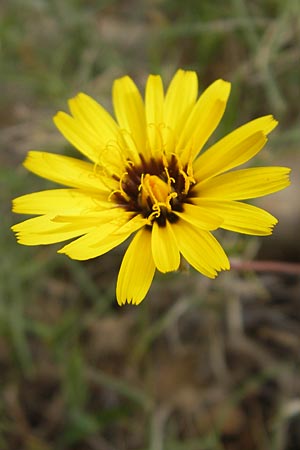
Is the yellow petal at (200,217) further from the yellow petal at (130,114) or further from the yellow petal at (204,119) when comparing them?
the yellow petal at (130,114)

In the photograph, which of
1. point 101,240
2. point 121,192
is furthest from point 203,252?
point 121,192

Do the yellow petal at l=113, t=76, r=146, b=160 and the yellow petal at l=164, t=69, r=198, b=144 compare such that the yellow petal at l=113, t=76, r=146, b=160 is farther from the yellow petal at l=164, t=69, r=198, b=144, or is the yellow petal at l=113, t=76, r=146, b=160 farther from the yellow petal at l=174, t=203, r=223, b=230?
the yellow petal at l=174, t=203, r=223, b=230

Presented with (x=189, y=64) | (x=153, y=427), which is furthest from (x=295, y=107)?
(x=153, y=427)

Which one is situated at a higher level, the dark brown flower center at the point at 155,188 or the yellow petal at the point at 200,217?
the dark brown flower center at the point at 155,188

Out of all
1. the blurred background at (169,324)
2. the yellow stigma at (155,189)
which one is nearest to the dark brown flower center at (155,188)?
the yellow stigma at (155,189)

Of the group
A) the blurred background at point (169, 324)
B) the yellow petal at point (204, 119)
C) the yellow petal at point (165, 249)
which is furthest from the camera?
the blurred background at point (169, 324)

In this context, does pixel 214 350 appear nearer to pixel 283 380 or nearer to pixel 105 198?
pixel 283 380

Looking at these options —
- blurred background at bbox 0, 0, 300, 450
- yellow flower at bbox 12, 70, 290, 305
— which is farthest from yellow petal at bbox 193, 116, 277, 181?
blurred background at bbox 0, 0, 300, 450

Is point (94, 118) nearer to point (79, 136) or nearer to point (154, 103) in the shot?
point (79, 136)
